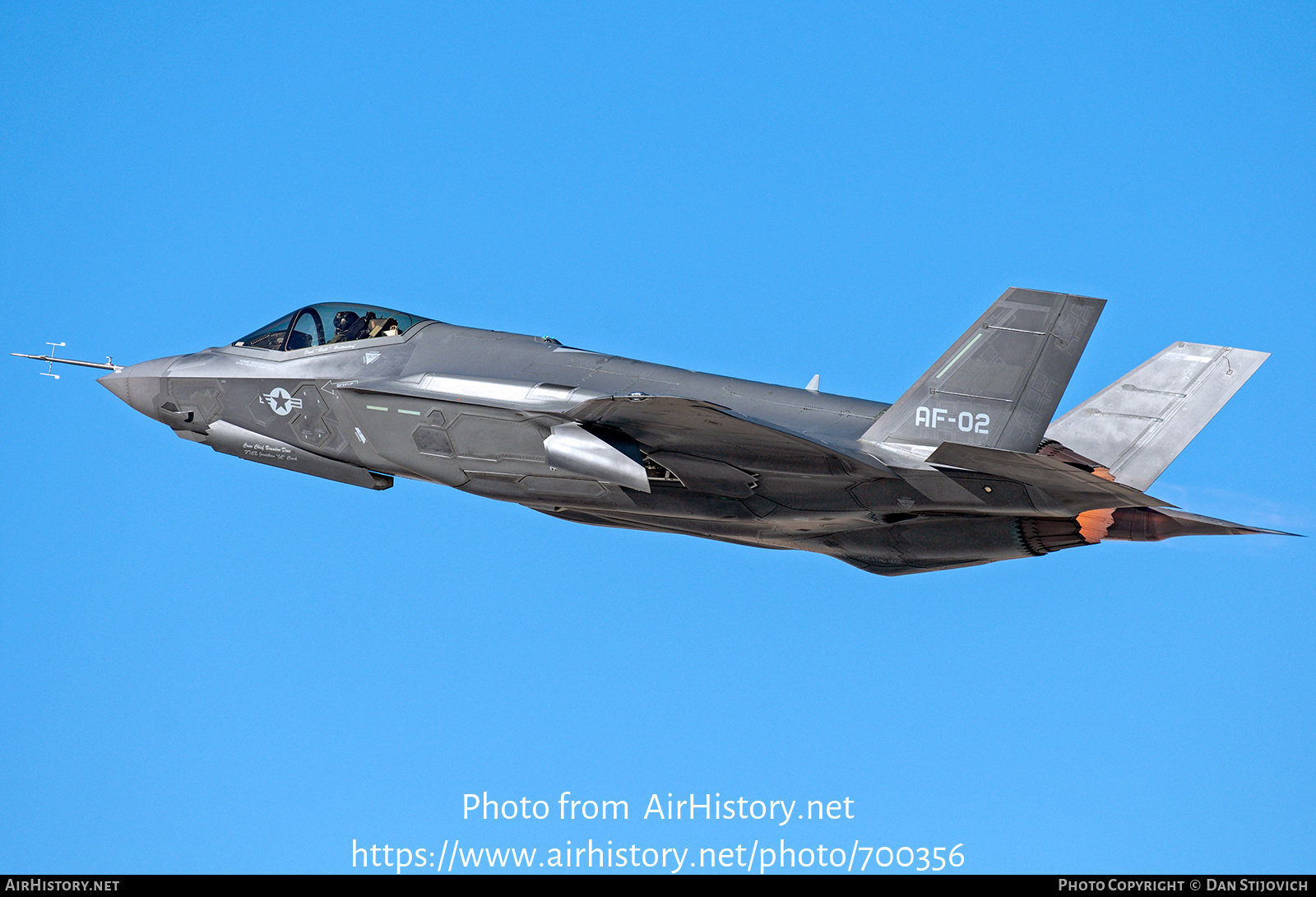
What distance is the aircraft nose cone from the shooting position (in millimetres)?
19172

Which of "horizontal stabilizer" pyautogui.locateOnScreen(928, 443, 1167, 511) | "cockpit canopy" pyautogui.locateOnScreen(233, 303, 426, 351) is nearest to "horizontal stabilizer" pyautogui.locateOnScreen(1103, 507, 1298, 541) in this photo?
"horizontal stabilizer" pyautogui.locateOnScreen(928, 443, 1167, 511)

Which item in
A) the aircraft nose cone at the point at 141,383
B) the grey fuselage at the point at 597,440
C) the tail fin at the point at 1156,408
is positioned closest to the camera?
the grey fuselage at the point at 597,440

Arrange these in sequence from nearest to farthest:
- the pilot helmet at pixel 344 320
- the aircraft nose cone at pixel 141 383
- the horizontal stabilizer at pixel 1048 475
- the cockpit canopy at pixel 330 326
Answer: the horizontal stabilizer at pixel 1048 475, the cockpit canopy at pixel 330 326, the pilot helmet at pixel 344 320, the aircraft nose cone at pixel 141 383

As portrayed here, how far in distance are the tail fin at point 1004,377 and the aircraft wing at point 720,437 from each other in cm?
79

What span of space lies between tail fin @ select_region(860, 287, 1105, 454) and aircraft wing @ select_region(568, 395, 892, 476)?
2.59 feet

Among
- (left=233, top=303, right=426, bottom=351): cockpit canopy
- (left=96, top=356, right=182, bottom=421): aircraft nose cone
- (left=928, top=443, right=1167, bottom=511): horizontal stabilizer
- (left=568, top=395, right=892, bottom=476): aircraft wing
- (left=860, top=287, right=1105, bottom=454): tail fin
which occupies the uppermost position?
(left=233, top=303, right=426, bottom=351): cockpit canopy

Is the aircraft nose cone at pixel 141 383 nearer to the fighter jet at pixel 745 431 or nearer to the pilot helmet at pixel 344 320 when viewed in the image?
the fighter jet at pixel 745 431

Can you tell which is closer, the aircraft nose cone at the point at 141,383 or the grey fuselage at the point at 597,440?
the grey fuselage at the point at 597,440

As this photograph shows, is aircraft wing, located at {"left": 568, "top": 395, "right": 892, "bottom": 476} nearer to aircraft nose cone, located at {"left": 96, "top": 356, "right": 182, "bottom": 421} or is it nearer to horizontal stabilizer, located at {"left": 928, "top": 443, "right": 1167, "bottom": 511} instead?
horizontal stabilizer, located at {"left": 928, "top": 443, "right": 1167, "bottom": 511}

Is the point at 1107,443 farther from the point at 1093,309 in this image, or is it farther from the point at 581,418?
the point at 581,418

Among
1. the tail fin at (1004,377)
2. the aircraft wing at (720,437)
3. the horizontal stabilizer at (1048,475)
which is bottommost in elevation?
the horizontal stabilizer at (1048,475)

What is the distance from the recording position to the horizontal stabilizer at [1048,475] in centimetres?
1333

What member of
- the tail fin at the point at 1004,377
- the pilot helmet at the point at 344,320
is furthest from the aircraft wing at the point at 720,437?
the pilot helmet at the point at 344,320

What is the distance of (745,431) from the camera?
1442cm
